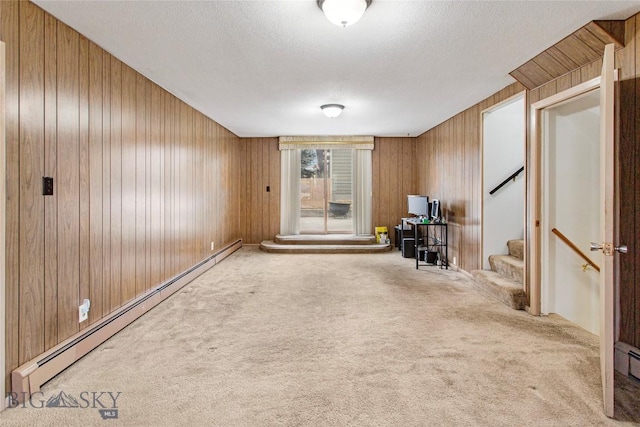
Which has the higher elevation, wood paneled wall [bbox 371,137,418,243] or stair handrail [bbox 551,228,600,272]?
wood paneled wall [bbox 371,137,418,243]

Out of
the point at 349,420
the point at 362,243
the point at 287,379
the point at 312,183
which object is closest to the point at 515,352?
the point at 349,420

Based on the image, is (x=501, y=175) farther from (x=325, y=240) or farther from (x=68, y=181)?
(x=68, y=181)

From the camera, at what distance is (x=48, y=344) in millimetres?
2355

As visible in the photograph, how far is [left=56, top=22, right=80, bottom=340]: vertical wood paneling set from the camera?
2.46m

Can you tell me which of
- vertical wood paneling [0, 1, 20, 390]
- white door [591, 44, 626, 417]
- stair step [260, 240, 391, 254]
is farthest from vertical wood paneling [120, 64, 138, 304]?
stair step [260, 240, 391, 254]

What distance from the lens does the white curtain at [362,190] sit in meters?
7.81

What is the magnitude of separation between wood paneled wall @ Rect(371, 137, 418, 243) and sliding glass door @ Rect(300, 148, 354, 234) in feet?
2.03

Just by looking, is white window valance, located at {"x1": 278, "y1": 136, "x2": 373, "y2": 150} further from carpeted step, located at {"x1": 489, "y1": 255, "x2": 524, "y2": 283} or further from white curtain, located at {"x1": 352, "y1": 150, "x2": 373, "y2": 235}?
carpeted step, located at {"x1": 489, "y1": 255, "x2": 524, "y2": 283}

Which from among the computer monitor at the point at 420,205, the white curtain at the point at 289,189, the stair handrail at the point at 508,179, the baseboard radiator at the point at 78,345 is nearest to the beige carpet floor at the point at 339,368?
the baseboard radiator at the point at 78,345

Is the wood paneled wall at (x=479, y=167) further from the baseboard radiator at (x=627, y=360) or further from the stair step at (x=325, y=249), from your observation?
the stair step at (x=325, y=249)

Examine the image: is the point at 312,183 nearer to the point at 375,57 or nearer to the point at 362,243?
the point at 362,243

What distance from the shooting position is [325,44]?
2.86 m

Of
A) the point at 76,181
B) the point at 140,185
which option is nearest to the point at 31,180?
the point at 76,181

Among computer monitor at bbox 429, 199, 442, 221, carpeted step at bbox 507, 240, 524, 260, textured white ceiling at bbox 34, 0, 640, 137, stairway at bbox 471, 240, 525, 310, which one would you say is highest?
textured white ceiling at bbox 34, 0, 640, 137
